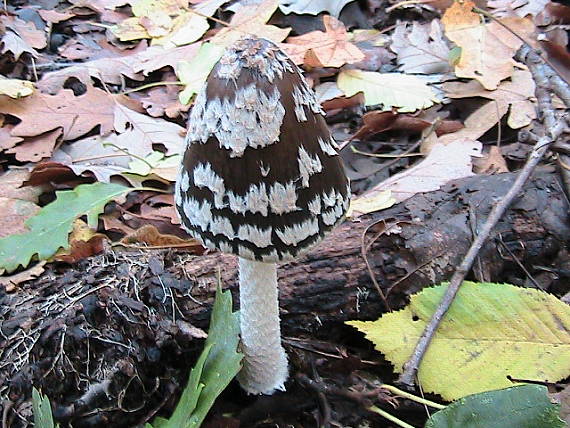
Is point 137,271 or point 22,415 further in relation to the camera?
point 137,271

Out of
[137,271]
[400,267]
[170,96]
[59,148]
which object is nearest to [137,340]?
[137,271]

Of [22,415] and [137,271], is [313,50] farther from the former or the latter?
[22,415]

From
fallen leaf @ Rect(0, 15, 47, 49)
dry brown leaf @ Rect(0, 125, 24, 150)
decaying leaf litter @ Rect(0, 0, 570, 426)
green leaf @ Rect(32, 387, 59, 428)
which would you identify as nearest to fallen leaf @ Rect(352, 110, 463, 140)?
decaying leaf litter @ Rect(0, 0, 570, 426)

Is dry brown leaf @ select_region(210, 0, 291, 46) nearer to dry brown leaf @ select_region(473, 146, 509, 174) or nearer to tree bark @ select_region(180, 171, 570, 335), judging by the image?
dry brown leaf @ select_region(473, 146, 509, 174)

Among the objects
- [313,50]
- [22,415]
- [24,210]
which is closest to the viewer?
[22,415]

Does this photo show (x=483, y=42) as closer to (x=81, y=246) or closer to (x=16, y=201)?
(x=81, y=246)

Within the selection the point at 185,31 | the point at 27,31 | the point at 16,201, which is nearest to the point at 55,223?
the point at 16,201
